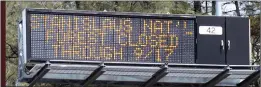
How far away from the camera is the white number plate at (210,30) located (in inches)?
526

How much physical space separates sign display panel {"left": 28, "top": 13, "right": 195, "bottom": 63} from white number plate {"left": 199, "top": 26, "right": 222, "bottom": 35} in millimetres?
192

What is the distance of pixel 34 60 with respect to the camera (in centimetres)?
1247

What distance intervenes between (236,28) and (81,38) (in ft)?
9.57

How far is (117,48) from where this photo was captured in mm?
12945

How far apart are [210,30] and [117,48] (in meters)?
1.79

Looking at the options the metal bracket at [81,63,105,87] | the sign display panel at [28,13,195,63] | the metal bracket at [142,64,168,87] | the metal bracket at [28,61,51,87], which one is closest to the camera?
the metal bracket at [28,61,51,87]

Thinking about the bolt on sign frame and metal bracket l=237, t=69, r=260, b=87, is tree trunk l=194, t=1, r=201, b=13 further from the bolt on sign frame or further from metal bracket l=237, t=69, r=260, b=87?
the bolt on sign frame

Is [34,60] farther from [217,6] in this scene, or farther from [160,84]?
[217,6]

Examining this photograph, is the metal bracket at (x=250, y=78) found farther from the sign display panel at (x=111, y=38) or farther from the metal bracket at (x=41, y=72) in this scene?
the metal bracket at (x=41, y=72)

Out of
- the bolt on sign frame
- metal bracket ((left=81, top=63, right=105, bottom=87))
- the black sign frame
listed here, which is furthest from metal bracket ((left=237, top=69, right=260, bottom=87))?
metal bracket ((left=81, top=63, right=105, bottom=87))

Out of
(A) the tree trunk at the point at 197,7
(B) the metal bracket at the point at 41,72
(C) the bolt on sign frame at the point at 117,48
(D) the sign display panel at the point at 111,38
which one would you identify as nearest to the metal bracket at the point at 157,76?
(C) the bolt on sign frame at the point at 117,48

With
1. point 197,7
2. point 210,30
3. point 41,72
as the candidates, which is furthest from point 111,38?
point 197,7

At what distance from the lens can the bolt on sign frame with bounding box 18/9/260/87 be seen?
494 inches

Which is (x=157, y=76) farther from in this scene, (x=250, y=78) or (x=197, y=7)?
(x=197, y=7)
